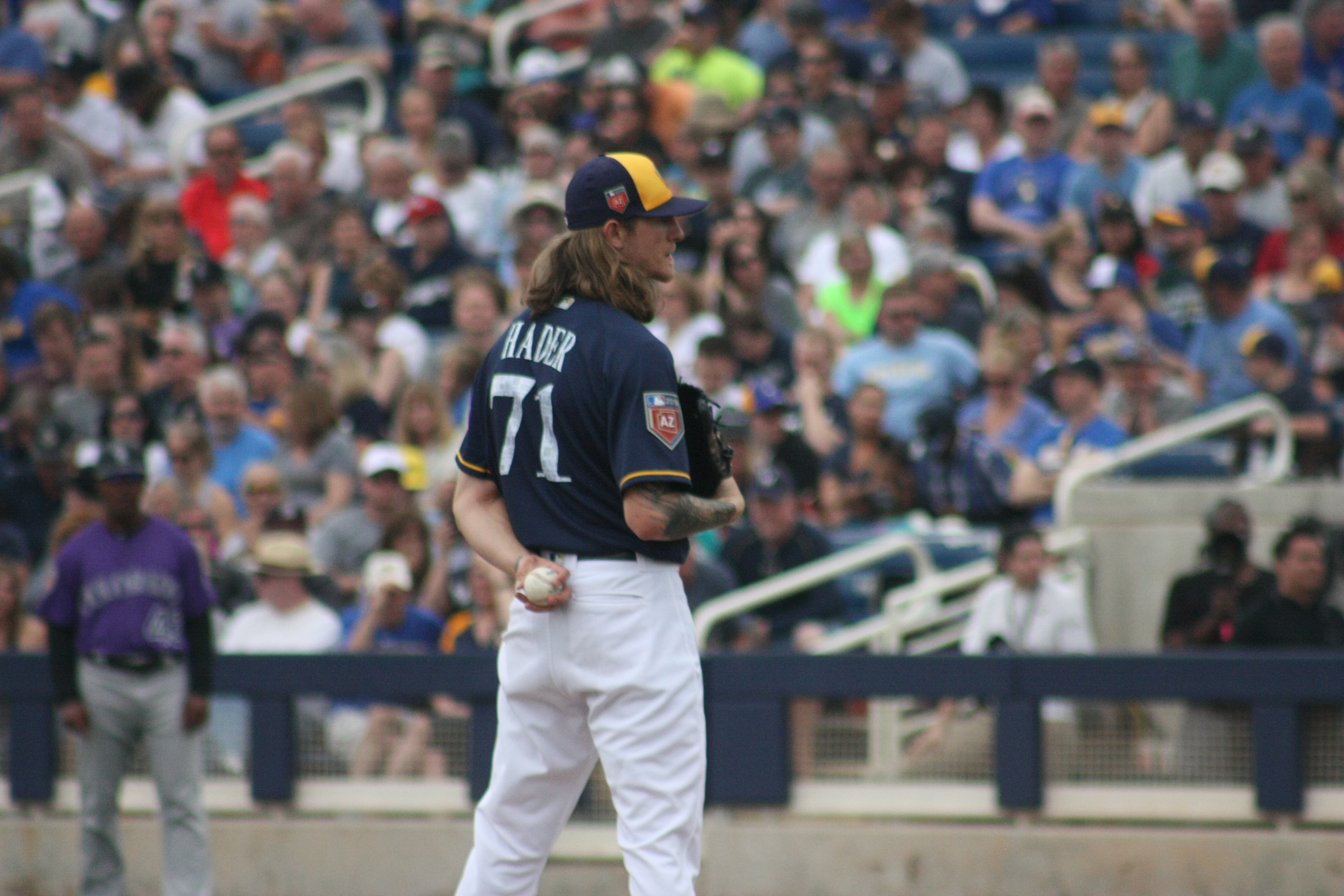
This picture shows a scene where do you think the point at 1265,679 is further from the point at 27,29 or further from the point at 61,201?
the point at 27,29

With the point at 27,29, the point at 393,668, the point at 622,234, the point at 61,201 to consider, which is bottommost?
the point at 393,668

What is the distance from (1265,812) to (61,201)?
973 cm

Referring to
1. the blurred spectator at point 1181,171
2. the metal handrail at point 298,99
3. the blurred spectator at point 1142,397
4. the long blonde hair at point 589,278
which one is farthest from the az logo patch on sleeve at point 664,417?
the metal handrail at point 298,99

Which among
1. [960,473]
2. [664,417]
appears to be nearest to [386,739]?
[960,473]

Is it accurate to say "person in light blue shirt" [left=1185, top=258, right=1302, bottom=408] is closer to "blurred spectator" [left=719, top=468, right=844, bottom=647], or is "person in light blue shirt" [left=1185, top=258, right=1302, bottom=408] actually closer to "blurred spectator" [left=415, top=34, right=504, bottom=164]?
"blurred spectator" [left=719, top=468, right=844, bottom=647]

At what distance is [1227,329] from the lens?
382 inches

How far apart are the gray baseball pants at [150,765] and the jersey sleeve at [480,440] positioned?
127 inches

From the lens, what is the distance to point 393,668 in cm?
782

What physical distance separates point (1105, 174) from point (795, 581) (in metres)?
5.10

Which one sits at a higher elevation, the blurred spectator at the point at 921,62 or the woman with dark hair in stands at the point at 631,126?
the blurred spectator at the point at 921,62

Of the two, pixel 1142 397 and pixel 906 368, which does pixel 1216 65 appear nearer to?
pixel 906 368

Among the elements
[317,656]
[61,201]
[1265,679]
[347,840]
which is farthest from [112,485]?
[61,201]

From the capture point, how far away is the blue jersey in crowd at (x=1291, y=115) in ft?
40.0

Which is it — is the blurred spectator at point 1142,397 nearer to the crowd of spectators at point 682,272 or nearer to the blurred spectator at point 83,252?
the crowd of spectators at point 682,272
